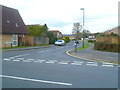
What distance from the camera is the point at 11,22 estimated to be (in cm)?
2634

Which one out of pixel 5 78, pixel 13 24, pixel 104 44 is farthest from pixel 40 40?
pixel 5 78

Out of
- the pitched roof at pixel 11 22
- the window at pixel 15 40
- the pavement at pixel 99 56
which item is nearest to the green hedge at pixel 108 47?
the pavement at pixel 99 56

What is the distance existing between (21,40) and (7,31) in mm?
4419

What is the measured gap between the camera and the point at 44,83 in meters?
5.61

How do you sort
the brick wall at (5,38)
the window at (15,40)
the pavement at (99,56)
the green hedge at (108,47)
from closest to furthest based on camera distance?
the pavement at (99,56) → the green hedge at (108,47) → the brick wall at (5,38) → the window at (15,40)

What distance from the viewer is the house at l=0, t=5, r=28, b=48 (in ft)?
76.3

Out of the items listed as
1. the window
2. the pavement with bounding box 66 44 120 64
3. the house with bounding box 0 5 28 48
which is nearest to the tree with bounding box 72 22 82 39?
the house with bounding box 0 5 28 48

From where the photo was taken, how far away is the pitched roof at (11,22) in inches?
946

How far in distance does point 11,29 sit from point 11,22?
202cm

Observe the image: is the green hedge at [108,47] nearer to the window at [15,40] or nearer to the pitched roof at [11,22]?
the window at [15,40]

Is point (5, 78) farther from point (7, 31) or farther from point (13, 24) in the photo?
point (13, 24)

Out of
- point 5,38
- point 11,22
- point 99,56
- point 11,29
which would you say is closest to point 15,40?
point 11,29

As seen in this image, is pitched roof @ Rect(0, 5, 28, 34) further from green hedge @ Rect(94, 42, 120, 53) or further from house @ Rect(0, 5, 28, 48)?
green hedge @ Rect(94, 42, 120, 53)

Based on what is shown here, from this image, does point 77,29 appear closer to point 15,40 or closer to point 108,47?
point 15,40
